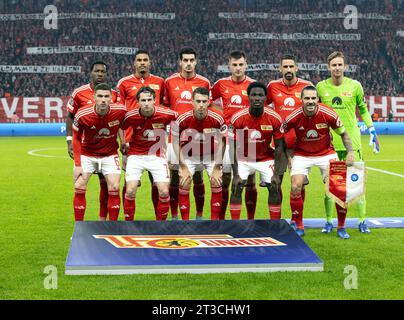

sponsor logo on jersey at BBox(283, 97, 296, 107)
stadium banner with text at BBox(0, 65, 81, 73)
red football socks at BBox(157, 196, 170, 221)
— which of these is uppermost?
stadium banner with text at BBox(0, 65, 81, 73)

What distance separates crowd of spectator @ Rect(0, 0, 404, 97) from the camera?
36688 mm

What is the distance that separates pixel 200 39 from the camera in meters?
39.1

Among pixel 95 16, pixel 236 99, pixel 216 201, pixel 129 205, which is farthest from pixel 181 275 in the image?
pixel 95 16

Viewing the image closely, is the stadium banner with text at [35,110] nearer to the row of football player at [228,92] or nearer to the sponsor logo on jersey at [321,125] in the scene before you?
the row of football player at [228,92]

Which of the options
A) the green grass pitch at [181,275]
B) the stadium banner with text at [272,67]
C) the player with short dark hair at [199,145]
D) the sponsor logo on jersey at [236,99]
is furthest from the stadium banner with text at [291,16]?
the player with short dark hair at [199,145]

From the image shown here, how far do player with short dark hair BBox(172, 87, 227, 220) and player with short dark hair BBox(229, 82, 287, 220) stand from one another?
0.23 metres

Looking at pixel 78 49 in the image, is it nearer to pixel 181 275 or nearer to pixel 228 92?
pixel 228 92

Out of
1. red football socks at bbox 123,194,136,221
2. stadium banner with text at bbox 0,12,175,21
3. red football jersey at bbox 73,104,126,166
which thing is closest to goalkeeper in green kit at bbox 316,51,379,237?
red football socks at bbox 123,194,136,221

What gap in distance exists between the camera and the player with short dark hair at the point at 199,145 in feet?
26.4

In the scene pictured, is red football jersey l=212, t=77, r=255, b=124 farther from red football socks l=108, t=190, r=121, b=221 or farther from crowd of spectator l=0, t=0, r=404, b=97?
crowd of spectator l=0, t=0, r=404, b=97

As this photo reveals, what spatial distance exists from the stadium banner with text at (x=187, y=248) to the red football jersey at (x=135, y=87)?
2.09m

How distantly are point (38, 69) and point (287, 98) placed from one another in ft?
98.0

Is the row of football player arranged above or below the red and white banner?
above
